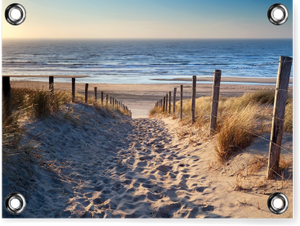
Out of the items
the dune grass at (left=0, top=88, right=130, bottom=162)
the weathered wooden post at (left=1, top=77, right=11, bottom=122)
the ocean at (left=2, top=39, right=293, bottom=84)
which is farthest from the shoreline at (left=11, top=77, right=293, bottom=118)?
the weathered wooden post at (left=1, top=77, right=11, bottom=122)

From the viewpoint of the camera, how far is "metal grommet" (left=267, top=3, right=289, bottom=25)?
194 centimetres

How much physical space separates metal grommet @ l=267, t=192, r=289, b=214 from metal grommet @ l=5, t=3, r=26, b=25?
2508 mm

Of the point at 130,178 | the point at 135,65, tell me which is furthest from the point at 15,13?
the point at 135,65

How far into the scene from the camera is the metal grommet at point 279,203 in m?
1.76

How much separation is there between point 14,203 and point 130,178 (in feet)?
8.20

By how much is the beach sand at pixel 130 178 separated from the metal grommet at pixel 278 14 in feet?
5.31

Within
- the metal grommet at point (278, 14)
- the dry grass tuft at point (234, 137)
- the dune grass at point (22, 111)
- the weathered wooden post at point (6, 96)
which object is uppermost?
the metal grommet at point (278, 14)

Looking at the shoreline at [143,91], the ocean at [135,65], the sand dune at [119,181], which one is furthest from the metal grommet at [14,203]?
the shoreline at [143,91]

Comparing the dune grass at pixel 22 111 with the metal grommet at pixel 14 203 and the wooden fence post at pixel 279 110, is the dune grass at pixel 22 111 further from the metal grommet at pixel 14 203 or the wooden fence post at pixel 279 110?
the wooden fence post at pixel 279 110

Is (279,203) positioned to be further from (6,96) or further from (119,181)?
(6,96)
